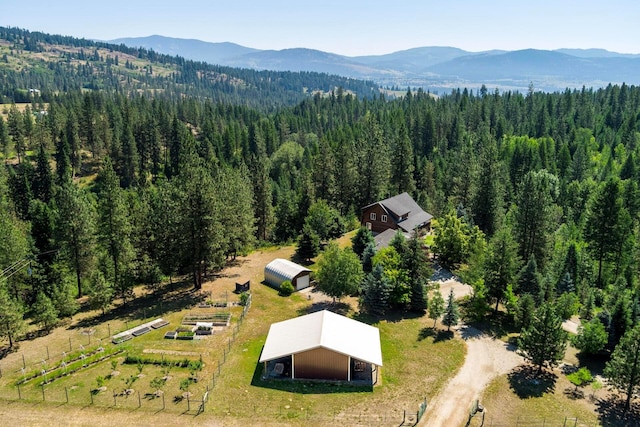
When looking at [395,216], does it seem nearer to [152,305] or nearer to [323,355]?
[152,305]

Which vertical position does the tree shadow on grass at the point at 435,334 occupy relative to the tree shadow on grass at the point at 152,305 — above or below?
above

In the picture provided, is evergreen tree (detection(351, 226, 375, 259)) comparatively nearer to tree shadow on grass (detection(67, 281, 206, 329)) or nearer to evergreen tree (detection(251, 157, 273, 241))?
tree shadow on grass (detection(67, 281, 206, 329))

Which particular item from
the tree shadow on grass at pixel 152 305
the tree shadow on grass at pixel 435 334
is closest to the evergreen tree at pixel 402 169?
the tree shadow on grass at pixel 435 334

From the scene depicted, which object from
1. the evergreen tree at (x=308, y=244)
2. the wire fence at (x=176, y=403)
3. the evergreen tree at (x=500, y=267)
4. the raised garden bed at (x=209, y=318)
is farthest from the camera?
the evergreen tree at (x=308, y=244)

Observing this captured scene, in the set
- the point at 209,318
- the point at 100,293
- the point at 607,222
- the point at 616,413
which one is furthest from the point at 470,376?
the point at 607,222

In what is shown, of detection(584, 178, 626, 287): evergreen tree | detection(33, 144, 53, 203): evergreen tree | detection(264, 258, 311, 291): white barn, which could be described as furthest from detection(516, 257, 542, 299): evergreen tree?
detection(33, 144, 53, 203): evergreen tree

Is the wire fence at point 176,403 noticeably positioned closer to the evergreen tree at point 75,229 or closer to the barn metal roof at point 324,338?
the barn metal roof at point 324,338

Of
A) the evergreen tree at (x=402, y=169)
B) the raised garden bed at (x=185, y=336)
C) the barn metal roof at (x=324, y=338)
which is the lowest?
the raised garden bed at (x=185, y=336)

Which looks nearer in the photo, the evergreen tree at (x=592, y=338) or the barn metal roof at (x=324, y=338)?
the barn metal roof at (x=324, y=338)
